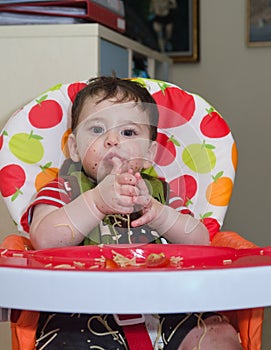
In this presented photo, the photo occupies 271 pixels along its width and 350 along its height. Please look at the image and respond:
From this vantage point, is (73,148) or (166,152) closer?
(73,148)

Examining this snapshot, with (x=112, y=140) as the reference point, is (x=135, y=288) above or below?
below

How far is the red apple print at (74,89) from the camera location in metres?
1.39

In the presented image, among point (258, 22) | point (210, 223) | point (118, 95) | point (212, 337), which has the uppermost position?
point (258, 22)

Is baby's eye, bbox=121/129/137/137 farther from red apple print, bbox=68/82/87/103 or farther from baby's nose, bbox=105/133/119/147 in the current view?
red apple print, bbox=68/82/87/103

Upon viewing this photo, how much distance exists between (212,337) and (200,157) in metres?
0.43

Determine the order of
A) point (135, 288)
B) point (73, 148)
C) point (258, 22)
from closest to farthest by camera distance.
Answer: point (135, 288), point (73, 148), point (258, 22)

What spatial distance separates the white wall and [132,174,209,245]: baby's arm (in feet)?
5.56

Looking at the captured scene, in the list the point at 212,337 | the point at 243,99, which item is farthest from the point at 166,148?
the point at 243,99

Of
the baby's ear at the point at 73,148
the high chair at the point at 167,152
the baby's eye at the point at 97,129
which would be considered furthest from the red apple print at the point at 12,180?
the baby's eye at the point at 97,129

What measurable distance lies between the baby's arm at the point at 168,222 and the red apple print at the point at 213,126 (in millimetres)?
249

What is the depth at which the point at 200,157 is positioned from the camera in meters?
1.38

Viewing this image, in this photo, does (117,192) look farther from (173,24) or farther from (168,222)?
(173,24)

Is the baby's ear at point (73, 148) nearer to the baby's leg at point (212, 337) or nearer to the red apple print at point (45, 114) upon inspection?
the red apple print at point (45, 114)

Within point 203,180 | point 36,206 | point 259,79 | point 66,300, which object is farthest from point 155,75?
point 66,300
